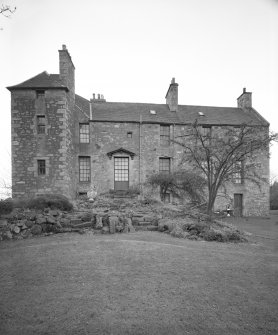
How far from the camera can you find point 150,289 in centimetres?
403

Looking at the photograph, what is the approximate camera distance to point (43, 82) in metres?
16.8

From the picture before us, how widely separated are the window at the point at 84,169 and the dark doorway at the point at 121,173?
8.64 feet

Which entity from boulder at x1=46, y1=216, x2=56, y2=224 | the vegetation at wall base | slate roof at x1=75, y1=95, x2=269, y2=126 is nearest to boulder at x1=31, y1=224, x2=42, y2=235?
boulder at x1=46, y1=216, x2=56, y2=224

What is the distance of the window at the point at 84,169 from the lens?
→ 64.8 feet

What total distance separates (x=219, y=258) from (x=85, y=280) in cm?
397

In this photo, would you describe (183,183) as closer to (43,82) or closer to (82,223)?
(82,223)

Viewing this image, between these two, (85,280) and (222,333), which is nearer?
(222,333)

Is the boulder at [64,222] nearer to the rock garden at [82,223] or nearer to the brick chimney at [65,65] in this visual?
the rock garden at [82,223]

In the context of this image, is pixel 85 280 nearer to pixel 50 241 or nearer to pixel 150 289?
pixel 150 289

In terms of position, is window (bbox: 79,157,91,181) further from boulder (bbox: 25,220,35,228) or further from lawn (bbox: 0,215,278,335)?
lawn (bbox: 0,215,278,335)

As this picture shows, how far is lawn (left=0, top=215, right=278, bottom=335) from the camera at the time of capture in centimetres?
304

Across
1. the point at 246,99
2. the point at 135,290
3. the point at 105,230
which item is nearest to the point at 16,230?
the point at 105,230

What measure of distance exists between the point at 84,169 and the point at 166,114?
1062cm

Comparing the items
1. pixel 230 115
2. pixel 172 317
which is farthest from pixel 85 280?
pixel 230 115
